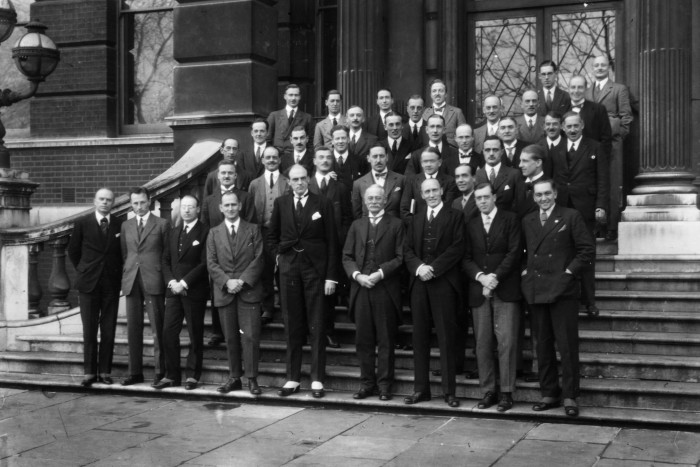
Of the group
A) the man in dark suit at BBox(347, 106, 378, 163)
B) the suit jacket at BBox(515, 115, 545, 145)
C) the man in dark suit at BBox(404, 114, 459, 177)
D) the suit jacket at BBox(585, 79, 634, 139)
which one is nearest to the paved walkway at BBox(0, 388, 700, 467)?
the man in dark suit at BBox(404, 114, 459, 177)

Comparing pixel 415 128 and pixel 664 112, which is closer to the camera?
pixel 415 128

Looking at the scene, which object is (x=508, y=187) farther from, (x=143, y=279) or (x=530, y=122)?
(x=143, y=279)

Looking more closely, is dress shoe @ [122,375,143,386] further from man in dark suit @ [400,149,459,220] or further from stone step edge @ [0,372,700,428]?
→ man in dark suit @ [400,149,459,220]

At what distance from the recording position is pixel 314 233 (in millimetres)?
10102

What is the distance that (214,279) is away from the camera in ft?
33.5

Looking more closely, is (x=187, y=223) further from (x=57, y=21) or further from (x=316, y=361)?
(x=57, y=21)

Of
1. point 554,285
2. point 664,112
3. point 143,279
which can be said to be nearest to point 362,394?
point 554,285

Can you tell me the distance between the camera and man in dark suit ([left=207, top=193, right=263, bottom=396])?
10109 millimetres

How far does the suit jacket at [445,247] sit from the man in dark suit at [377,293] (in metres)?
0.19

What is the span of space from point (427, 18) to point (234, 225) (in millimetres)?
5308

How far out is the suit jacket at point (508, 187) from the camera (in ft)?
32.5

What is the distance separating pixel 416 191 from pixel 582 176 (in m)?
1.62

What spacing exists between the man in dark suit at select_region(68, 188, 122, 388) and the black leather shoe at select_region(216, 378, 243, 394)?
1345 mm

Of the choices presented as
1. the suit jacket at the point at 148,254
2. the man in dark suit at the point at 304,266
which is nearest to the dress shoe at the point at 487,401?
the man in dark suit at the point at 304,266
